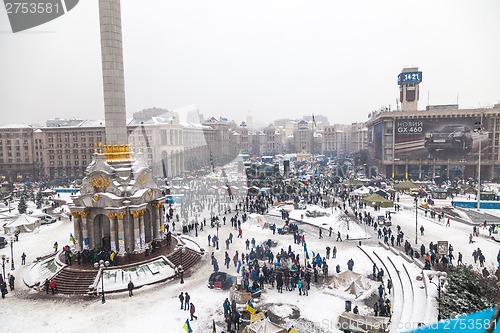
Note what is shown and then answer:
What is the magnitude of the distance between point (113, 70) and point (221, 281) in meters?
18.8

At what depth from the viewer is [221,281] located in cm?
2242

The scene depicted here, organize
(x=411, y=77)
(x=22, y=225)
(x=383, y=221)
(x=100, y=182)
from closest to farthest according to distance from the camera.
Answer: (x=100, y=182)
(x=383, y=221)
(x=22, y=225)
(x=411, y=77)

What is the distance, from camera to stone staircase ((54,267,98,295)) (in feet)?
73.4

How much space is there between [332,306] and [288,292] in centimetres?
309

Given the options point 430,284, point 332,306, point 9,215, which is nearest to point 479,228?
point 430,284

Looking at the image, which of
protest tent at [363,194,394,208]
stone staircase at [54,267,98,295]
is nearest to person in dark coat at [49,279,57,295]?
stone staircase at [54,267,98,295]

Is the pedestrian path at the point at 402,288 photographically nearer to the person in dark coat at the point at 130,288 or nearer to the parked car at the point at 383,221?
the parked car at the point at 383,221

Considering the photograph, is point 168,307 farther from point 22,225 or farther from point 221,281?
point 22,225

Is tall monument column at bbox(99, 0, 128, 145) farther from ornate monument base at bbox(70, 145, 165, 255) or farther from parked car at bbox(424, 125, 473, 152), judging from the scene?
parked car at bbox(424, 125, 473, 152)

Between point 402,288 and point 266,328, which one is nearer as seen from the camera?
point 266,328

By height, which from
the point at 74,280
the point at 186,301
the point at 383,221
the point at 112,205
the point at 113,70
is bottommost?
the point at 74,280

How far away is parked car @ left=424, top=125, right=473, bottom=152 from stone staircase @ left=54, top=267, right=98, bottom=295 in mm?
70750

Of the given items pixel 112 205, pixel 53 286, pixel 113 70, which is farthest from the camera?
pixel 113 70

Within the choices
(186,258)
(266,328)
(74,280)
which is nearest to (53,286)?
(74,280)
